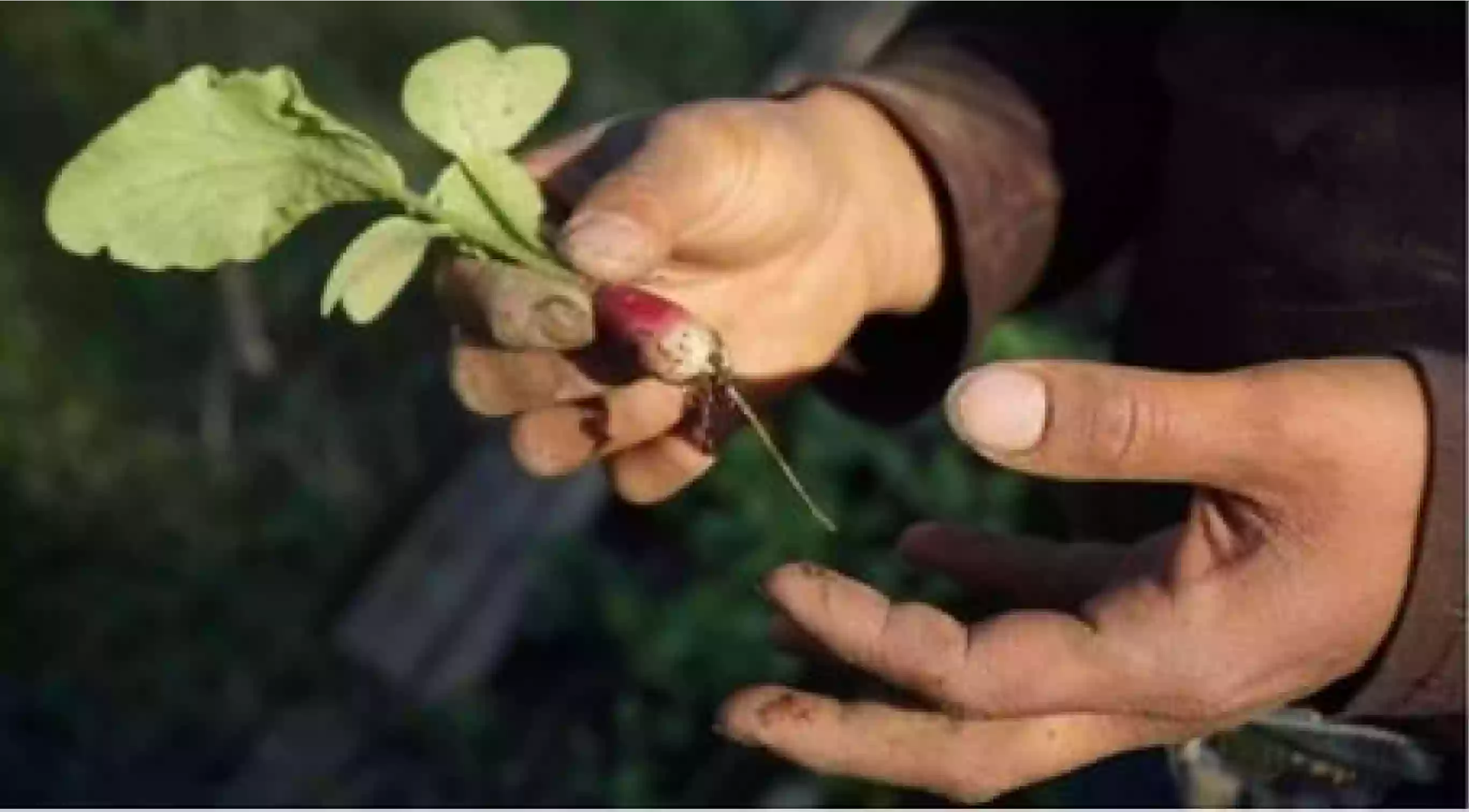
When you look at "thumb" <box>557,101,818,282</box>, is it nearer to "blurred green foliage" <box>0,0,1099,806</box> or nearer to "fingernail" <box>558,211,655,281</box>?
"fingernail" <box>558,211,655,281</box>

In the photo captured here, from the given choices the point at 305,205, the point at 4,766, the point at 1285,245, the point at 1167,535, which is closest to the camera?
the point at 305,205

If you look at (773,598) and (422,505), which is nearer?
(773,598)

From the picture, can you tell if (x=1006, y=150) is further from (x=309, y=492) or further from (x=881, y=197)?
(x=309, y=492)

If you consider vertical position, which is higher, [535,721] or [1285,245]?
[1285,245]

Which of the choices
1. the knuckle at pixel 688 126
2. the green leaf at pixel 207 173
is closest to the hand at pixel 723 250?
the knuckle at pixel 688 126

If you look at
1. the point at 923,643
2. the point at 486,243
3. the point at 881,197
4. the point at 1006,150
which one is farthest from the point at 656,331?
the point at 1006,150

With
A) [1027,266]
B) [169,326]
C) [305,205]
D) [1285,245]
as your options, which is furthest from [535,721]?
[305,205]

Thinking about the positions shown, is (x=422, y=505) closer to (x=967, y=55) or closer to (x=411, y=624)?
(x=411, y=624)
